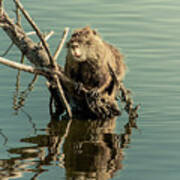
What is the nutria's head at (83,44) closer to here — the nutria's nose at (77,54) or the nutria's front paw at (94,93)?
the nutria's nose at (77,54)

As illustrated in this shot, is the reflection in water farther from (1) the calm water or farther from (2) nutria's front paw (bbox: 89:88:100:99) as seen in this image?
(2) nutria's front paw (bbox: 89:88:100:99)

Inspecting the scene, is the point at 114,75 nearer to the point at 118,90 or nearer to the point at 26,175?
the point at 118,90

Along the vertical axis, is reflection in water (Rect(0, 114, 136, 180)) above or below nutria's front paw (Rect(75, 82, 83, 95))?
below

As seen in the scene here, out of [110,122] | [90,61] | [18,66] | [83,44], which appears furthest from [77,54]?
[110,122]

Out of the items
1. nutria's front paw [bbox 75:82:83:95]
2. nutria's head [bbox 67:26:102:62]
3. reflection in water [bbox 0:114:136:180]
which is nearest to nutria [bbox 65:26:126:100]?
nutria's head [bbox 67:26:102:62]

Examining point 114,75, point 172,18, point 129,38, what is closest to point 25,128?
point 114,75

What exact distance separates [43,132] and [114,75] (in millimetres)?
1445

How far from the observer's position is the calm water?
36.5 feet

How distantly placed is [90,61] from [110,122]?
110 cm

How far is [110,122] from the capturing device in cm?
1333

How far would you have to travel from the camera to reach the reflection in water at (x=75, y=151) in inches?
431

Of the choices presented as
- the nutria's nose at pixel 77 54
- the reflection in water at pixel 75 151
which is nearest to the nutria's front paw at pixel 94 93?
the reflection in water at pixel 75 151

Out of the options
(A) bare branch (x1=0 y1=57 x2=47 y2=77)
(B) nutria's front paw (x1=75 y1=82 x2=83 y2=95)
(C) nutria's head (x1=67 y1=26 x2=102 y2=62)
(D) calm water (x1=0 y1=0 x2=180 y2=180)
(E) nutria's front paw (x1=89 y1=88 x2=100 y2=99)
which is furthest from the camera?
(E) nutria's front paw (x1=89 y1=88 x2=100 y2=99)

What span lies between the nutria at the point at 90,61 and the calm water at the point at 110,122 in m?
0.68
